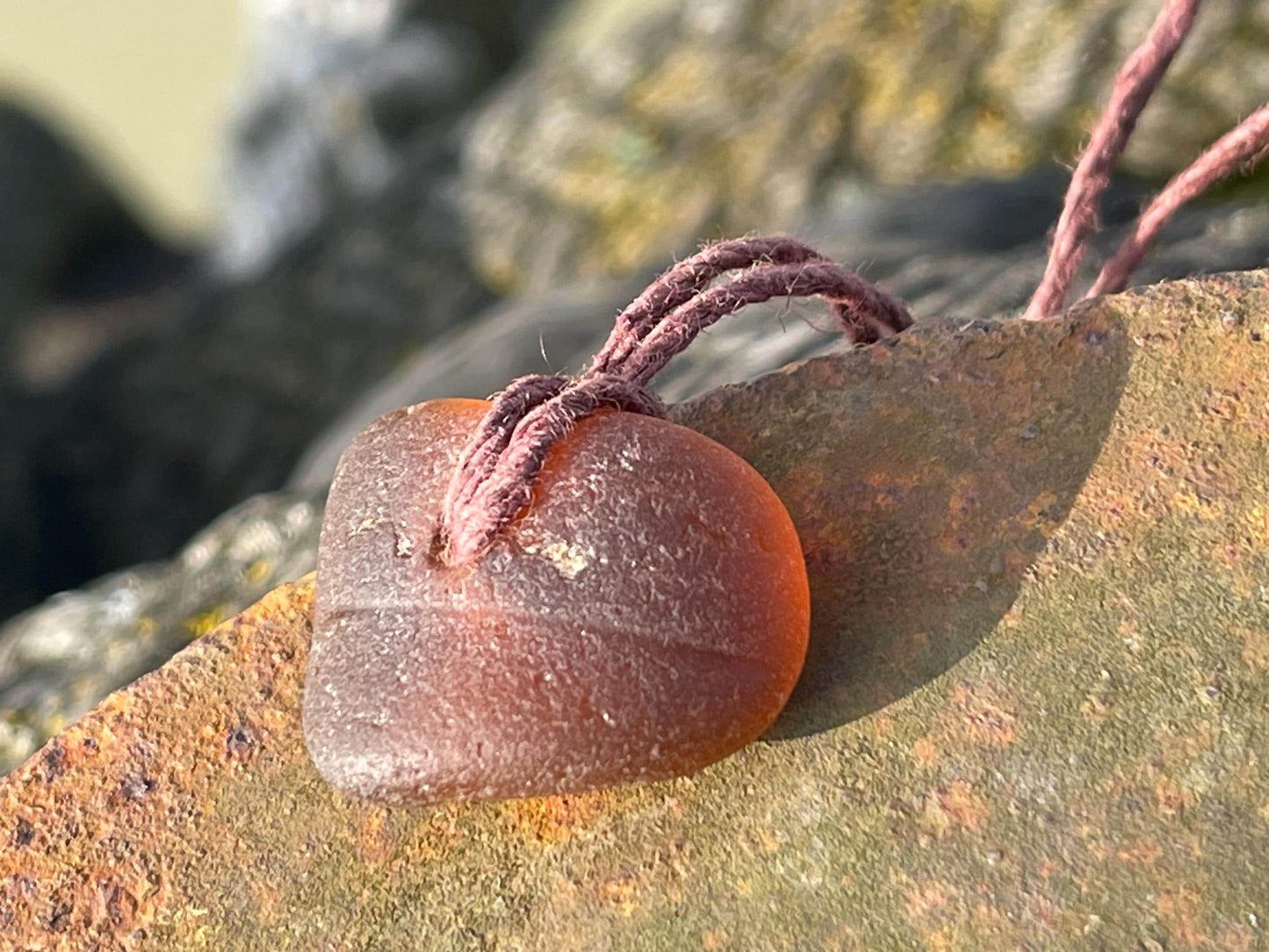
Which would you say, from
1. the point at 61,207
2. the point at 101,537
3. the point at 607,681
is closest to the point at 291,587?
the point at 607,681

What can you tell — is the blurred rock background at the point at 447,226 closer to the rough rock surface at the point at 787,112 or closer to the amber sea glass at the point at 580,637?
the rough rock surface at the point at 787,112

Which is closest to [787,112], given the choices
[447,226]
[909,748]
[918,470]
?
[447,226]

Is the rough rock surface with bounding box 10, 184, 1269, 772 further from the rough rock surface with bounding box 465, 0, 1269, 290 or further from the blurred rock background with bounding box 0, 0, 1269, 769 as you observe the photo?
the rough rock surface with bounding box 465, 0, 1269, 290

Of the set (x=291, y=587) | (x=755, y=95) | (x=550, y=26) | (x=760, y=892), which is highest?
(x=291, y=587)

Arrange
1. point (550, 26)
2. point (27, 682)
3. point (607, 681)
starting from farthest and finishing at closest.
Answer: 1. point (550, 26)
2. point (27, 682)
3. point (607, 681)

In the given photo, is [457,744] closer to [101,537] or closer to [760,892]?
[760,892]

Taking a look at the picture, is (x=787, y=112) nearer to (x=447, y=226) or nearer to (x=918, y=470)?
(x=447, y=226)

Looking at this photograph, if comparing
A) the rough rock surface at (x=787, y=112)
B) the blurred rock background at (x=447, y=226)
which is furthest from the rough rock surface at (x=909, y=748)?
the rough rock surface at (x=787, y=112)
